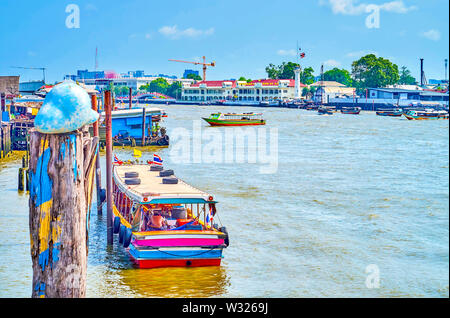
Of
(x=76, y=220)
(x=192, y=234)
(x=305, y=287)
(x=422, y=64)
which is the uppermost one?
(x=422, y=64)

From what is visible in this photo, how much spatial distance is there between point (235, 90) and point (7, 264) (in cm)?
15590

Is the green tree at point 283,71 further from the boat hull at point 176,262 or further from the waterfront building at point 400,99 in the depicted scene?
the boat hull at point 176,262

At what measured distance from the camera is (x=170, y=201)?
1492 centimetres

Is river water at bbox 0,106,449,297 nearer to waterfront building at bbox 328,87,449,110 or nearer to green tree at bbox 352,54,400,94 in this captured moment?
waterfront building at bbox 328,87,449,110

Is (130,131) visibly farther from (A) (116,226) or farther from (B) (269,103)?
(B) (269,103)

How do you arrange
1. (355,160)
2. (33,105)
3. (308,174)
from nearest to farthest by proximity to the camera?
(308,174), (355,160), (33,105)

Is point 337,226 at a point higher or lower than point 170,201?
lower

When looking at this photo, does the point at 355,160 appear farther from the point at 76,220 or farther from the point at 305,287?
the point at 76,220

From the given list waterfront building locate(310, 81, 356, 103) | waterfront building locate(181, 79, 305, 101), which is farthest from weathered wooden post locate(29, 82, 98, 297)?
Answer: waterfront building locate(181, 79, 305, 101)

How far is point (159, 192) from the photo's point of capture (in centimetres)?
1555

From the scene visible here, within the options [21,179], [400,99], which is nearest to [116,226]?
[21,179]
